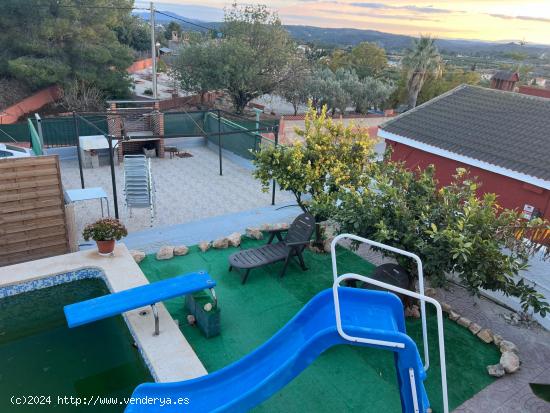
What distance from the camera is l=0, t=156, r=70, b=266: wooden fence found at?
811 cm

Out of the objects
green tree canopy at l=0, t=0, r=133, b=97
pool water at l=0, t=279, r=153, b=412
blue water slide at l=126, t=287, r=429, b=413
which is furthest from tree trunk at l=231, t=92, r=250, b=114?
blue water slide at l=126, t=287, r=429, b=413

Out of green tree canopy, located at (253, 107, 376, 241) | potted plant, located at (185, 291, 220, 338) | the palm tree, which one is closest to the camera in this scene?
potted plant, located at (185, 291, 220, 338)

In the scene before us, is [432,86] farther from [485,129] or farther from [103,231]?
[103,231]

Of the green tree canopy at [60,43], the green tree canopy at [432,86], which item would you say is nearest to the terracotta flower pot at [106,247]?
the green tree canopy at [60,43]

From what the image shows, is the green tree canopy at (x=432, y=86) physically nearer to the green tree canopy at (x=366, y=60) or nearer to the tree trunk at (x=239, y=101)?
the green tree canopy at (x=366, y=60)

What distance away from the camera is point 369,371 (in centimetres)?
635

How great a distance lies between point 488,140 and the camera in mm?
13641

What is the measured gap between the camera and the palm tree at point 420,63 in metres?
30.9

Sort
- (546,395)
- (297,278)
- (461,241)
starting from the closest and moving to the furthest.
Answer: (461,241) < (546,395) < (297,278)

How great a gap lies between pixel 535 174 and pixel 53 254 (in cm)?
1223

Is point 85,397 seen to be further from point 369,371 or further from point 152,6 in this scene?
point 152,6

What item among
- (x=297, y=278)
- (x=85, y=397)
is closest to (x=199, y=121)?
(x=297, y=278)

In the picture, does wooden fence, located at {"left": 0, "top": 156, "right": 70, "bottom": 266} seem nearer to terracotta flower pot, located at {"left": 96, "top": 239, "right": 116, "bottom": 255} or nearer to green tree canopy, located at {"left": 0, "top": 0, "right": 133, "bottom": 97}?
terracotta flower pot, located at {"left": 96, "top": 239, "right": 116, "bottom": 255}

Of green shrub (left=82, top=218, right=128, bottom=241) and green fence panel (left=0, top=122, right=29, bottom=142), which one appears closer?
green shrub (left=82, top=218, right=128, bottom=241)
